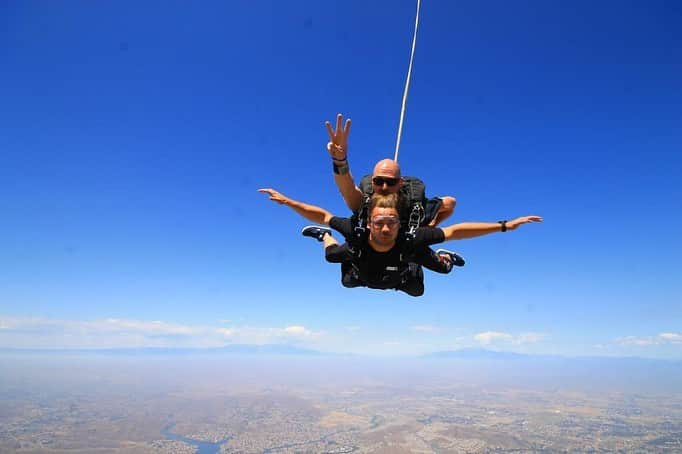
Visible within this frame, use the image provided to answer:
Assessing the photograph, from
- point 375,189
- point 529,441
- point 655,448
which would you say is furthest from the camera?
point 529,441

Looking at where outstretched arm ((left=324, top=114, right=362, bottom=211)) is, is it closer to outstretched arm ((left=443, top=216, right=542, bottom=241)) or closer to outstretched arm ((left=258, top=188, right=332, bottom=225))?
outstretched arm ((left=258, top=188, right=332, bottom=225))

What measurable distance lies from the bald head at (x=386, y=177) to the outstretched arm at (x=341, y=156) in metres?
0.35

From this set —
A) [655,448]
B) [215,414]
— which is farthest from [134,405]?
[655,448]

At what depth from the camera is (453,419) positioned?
15475cm

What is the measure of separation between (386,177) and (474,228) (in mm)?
1518

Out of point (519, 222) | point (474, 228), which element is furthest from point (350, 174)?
point (519, 222)

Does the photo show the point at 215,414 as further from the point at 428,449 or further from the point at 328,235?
the point at 328,235

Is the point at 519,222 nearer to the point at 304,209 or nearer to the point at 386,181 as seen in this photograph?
the point at 386,181

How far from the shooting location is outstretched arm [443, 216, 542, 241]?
5504mm

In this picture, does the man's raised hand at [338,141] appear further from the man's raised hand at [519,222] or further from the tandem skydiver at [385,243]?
the man's raised hand at [519,222]

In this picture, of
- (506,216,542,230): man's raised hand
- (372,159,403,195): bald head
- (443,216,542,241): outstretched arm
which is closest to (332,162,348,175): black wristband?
(372,159,403,195): bald head

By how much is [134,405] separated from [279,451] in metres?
109

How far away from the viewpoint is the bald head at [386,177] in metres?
5.19

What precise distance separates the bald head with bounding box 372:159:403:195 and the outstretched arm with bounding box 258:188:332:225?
1086 mm
